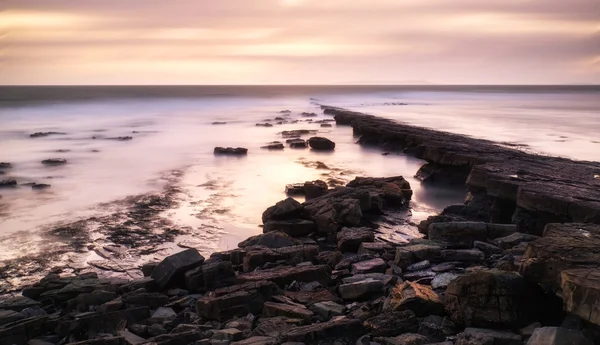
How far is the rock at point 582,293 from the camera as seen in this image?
16.7ft

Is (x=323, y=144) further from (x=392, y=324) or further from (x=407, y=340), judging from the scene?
(x=407, y=340)

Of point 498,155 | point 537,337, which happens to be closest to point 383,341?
point 537,337

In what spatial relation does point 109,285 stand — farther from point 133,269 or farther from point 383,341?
point 383,341

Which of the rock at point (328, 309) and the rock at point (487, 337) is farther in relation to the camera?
the rock at point (328, 309)

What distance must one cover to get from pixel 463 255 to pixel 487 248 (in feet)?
2.44

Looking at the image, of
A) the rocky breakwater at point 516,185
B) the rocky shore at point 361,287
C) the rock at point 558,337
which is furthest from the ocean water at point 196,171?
the rock at point 558,337

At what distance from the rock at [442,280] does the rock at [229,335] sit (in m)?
2.93

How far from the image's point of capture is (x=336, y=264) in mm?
9578

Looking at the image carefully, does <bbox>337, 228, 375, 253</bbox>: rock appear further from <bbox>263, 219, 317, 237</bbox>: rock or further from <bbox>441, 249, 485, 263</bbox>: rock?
<bbox>441, 249, 485, 263</bbox>: rock

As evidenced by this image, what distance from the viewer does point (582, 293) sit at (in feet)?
17.1

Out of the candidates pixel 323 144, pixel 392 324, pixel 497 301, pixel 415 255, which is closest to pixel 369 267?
pixel 415 255

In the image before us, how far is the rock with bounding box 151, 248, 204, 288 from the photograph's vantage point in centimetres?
866

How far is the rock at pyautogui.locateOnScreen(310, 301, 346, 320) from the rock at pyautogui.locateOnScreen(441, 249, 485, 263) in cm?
269

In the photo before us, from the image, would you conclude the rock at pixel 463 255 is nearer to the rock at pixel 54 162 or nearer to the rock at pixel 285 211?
the rock at pixel 285 211
